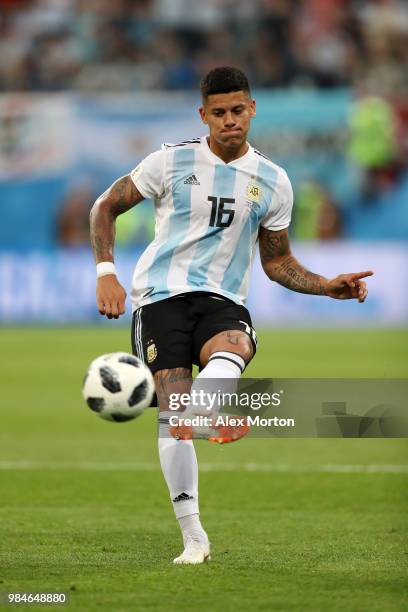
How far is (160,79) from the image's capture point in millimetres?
26484

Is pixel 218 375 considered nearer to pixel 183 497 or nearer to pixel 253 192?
pixel 183 497

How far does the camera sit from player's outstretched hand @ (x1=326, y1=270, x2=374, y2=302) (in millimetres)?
6000

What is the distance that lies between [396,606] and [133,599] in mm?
979

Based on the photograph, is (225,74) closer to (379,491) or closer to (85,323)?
(379,491)

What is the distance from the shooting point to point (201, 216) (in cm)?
608

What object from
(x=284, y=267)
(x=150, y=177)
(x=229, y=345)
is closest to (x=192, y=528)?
(x=229, y=345)

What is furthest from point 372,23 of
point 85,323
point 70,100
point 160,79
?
point 85,323

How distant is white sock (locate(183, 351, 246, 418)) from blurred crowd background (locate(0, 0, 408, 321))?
17.6 metres

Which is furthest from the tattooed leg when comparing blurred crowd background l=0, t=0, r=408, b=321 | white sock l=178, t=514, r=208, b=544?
blurred crowd background l=0, t=0, r=408, b=321

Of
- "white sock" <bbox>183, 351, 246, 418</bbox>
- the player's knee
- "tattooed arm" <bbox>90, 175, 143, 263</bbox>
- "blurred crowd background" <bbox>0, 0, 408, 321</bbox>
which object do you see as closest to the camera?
"white sock" <bbox>183, 351, 246, 418</bbox>

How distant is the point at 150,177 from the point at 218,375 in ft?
3.44

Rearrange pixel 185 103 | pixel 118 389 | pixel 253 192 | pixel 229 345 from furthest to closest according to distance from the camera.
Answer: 1. pixel 185 103
2. pixel 253 192
3. pixel 229 345
4. pixel 118 389

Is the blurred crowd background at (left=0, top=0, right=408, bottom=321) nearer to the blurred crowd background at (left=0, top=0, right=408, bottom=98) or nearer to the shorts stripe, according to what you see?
the blurred crowd background at (left=0, top=0, right=408, bottom=98)

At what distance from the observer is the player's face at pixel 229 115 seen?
5930mm
